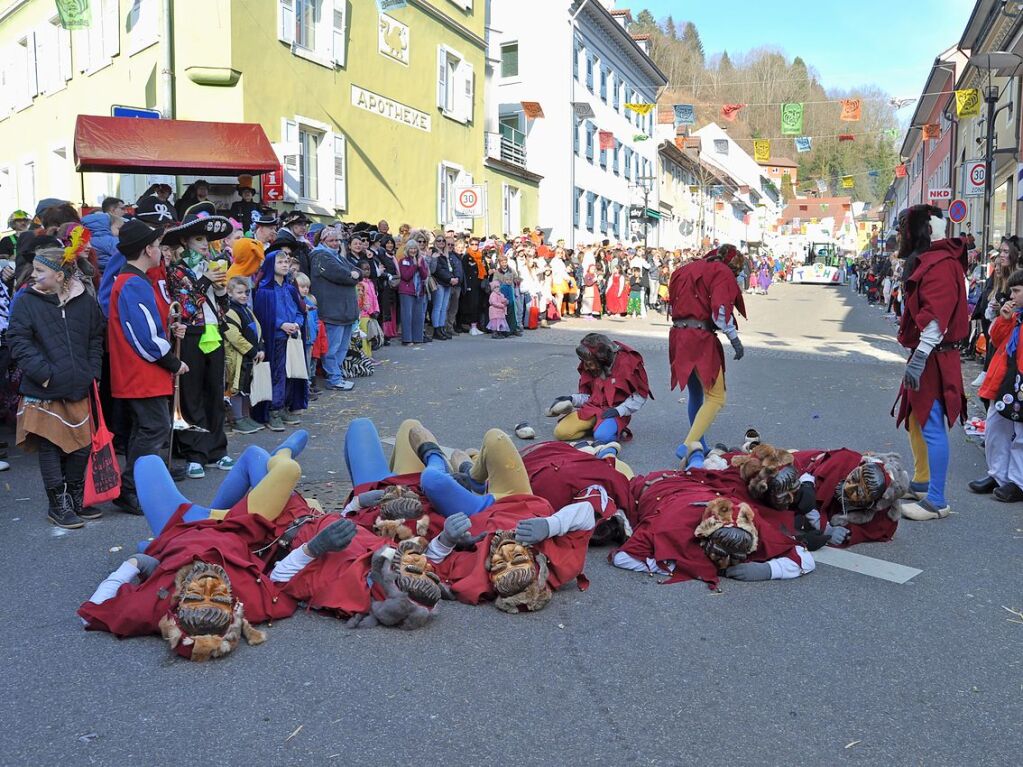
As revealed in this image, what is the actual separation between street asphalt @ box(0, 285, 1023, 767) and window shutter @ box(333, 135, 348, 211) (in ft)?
45.2

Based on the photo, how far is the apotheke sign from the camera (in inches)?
775

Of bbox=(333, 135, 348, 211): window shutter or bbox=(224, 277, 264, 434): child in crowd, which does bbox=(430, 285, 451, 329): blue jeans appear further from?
bbox=(224, 277, 264, 434): child in crowd

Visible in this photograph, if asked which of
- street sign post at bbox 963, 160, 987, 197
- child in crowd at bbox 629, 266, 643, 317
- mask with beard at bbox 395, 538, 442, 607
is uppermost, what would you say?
street sign post at bbox 963, 160, 987, 197

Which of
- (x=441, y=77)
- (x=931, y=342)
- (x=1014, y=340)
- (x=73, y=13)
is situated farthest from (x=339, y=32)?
(x=931, y=342)

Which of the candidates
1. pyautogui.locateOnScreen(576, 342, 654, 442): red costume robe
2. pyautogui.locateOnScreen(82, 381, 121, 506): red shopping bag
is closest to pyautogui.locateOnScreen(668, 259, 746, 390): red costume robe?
pyautogui.locateOnScreen(576, 342, 654, 442): red costume robe

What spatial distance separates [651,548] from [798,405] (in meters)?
5.86

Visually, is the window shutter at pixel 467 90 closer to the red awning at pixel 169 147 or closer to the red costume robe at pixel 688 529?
the red awning at pixel 169 147

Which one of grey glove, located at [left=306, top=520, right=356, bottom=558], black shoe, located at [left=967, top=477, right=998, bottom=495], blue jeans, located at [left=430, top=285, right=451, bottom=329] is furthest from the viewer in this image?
blue jeans, located at [left=430, top=285, right=451, bottom=329]

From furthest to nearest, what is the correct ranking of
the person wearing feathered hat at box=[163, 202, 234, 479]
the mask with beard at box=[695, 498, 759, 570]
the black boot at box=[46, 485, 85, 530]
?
the person wearing feathered hat at box=[163, 202, 234, 479] → the black boot at box=[46, 485, 85, 530] → the mask with beard at box=[695, 498, 759, 570]

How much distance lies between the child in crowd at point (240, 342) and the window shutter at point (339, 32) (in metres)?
11.8

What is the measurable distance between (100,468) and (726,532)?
4021 mm

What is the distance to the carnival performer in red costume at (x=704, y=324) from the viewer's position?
7288 mm

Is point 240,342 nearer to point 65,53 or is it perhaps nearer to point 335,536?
point 335,536

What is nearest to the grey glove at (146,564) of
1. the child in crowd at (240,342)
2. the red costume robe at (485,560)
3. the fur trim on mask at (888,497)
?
the red costume robe at (485,560)
